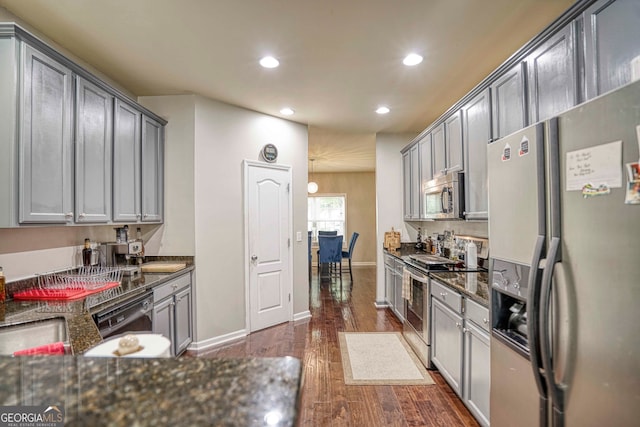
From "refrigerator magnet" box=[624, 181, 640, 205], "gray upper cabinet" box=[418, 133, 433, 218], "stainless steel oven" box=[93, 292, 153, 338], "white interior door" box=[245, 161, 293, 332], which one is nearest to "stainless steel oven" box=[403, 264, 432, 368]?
"gray upper cabinet" box=[418, 133, 433, 218]

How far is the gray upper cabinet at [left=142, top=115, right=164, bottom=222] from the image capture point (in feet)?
10.0

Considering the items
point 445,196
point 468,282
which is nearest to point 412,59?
point 445,196

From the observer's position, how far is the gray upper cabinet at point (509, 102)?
82.7 inches

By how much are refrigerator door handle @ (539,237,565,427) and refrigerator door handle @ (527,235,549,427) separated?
0.11 ft

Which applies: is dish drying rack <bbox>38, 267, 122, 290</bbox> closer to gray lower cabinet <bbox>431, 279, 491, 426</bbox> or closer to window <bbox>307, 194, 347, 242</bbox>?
gray lower cabinet <bbox>431, 279, 491, 426</bbox>

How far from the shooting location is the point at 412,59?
265cm

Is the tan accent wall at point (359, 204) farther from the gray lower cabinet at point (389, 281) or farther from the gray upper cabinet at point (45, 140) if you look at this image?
the gray upper cabinet at point (45, 140)

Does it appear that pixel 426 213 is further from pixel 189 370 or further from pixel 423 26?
pixel 189 370

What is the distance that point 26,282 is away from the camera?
213cm

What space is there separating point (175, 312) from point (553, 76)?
333 cm

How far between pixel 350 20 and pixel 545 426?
7.90 ft

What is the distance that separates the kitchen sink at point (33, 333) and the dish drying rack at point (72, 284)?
1.40 ft

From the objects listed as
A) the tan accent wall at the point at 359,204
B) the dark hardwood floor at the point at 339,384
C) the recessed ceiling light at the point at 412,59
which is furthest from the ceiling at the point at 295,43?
the tan accent wall at the point at 359,204

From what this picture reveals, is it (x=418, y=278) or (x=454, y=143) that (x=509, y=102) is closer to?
(x=454, y=143)
